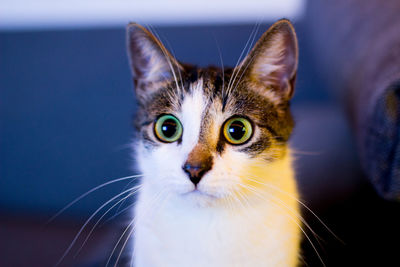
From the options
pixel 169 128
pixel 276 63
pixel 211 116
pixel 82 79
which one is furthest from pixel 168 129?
pixel 82 79

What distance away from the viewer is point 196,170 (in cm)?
72

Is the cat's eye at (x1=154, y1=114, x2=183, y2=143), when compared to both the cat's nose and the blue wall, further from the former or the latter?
the blue wall

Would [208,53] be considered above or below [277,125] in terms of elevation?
above

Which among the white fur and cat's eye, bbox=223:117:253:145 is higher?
cat's eye, bbox=223:117:253:145

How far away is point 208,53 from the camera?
2000 mm

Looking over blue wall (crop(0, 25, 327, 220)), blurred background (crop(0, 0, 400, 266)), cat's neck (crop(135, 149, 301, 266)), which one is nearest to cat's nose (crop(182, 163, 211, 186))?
cat's neck (crop(135, 149, 301, 266))

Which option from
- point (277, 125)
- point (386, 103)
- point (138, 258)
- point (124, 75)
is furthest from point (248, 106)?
point (124, 75)

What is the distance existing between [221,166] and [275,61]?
33 centimetres

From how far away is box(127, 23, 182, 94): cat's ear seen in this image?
0.87m

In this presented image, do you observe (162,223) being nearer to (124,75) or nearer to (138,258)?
(138,258)

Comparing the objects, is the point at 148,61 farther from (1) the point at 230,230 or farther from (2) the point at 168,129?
(1) the point at 230,230

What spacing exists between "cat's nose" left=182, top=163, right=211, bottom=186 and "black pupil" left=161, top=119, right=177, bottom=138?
13 cm

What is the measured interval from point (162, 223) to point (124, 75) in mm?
1383

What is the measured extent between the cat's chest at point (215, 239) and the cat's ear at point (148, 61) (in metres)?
0.37
